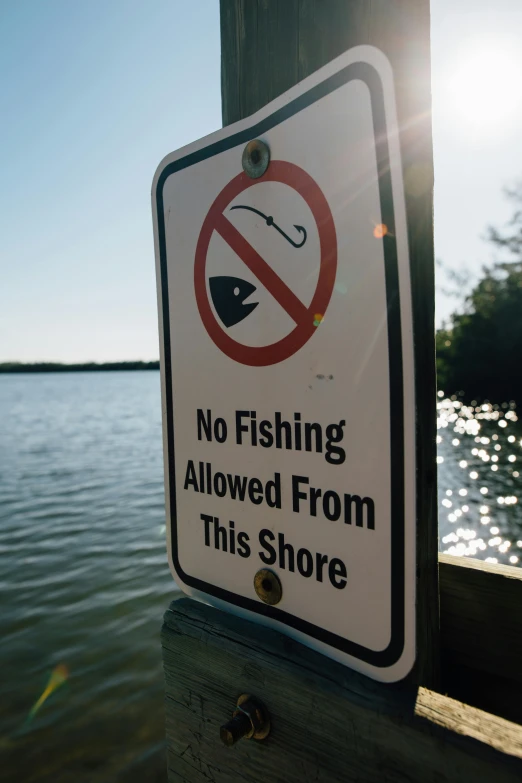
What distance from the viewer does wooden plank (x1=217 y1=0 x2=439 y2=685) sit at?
81 centimetres

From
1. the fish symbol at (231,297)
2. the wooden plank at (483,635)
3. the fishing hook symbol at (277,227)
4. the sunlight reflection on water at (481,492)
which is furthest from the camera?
the sunlight reflection on water at (481,492)

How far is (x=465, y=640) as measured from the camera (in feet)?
3.90

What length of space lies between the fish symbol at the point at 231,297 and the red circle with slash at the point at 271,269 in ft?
0.08

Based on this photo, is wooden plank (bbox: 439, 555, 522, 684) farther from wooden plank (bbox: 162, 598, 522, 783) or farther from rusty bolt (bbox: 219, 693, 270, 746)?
rusty bolt (bbox: 219, 693, 270, 746)

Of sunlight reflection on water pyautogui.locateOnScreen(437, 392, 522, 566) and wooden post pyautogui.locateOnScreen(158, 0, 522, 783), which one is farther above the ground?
wooden post pyautogui.locateOnScreen(158, 0, 522, 783)

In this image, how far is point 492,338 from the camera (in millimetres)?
34906

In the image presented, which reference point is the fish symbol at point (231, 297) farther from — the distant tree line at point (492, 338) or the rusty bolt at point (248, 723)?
the distant tree line at point (492, 338)

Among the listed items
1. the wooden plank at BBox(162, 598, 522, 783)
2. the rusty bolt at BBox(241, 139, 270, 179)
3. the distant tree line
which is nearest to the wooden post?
the wooden plank at BBox(162, 598, 522, 783)

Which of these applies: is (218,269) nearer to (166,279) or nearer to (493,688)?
(166,279)

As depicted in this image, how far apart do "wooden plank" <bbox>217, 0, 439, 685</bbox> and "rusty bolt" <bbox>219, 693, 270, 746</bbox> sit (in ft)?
0.90

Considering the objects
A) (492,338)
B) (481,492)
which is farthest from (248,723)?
(492,338)

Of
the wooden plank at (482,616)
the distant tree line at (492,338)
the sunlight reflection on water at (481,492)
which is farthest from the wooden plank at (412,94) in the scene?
the distant tree line at (492,338)

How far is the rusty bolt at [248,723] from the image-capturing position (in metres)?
0.87

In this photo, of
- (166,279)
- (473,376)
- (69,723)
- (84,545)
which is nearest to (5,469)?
(84,545)
